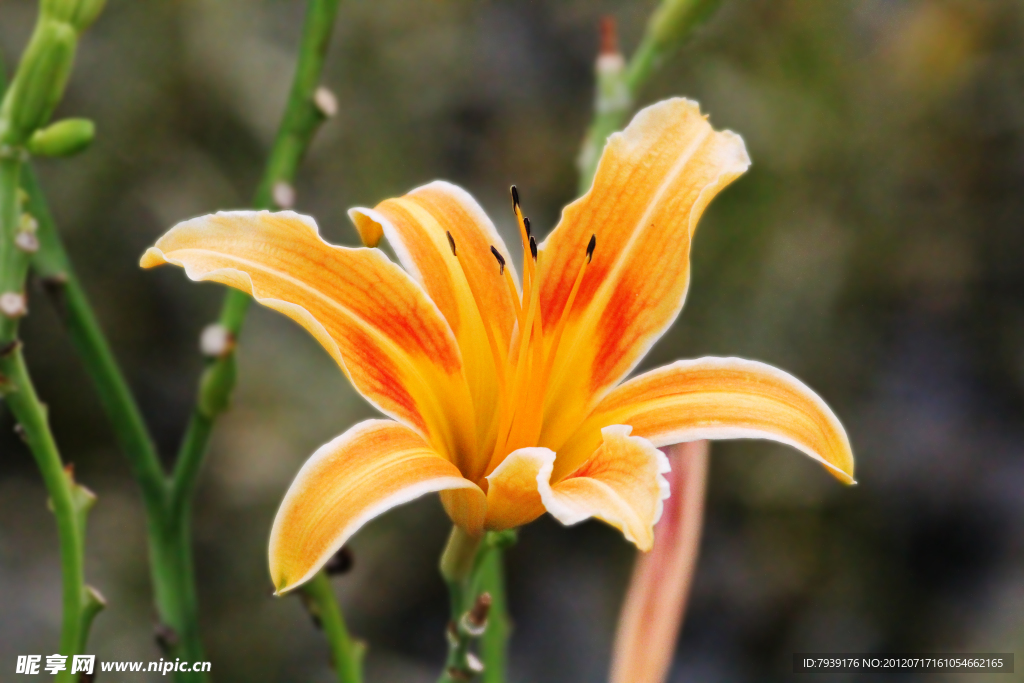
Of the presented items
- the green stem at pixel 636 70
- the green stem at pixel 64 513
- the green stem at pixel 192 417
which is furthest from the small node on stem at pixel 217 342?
the green stem at pixel 636 70

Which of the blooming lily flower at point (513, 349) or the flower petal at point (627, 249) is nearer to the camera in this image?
the blooming lily flower at point (513, 349)

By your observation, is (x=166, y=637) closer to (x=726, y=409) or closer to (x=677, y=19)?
(x=726, y=409)

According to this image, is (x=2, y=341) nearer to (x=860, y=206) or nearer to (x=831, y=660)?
(x=831, y=660)

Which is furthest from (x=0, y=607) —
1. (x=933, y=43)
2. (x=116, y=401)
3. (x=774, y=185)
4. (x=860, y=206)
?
(x=933, y=43)

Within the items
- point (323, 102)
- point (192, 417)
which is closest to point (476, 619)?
point (192, 417)

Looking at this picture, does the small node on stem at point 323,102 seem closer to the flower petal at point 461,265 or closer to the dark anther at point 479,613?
the flower petal at point 461,265

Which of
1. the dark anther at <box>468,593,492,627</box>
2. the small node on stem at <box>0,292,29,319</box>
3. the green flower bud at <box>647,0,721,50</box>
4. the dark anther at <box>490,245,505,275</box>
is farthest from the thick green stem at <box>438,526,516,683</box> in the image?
the green flower bud at <box>647,0,721,50</box>
